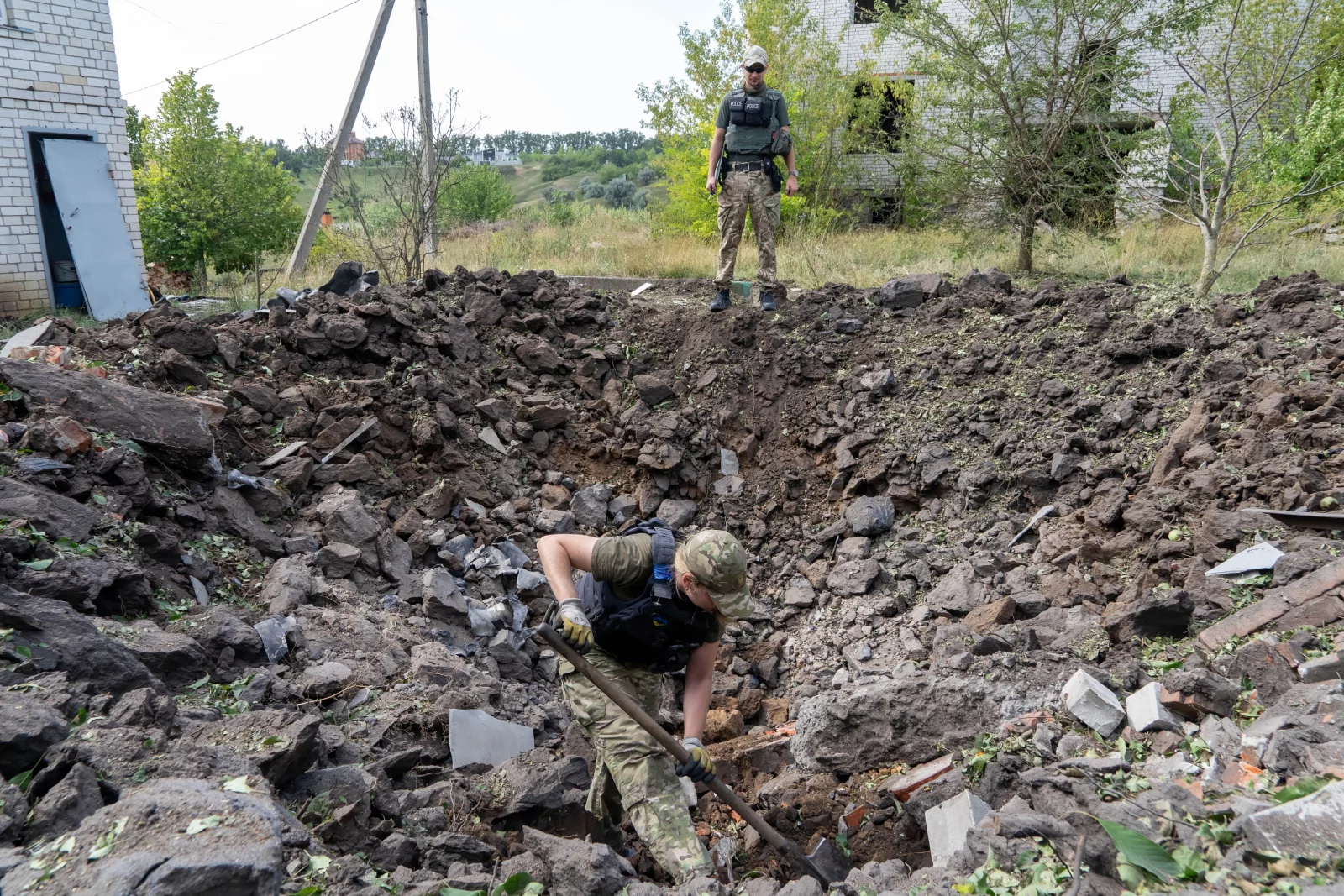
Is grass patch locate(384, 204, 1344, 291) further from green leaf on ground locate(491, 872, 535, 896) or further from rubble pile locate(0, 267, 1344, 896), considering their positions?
green leaf on ground locate(491, 872, 535, 896)

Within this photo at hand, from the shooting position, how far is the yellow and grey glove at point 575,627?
318 cm

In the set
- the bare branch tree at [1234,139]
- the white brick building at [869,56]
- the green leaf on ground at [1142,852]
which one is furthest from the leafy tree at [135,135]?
the green leaf on ground at [1142,852]

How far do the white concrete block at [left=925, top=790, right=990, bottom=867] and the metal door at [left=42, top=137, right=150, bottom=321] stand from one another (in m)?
11.2

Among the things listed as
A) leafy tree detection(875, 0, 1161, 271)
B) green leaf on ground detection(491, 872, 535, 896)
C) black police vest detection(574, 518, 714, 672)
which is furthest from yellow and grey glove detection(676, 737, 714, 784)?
leafy tree detection(875, 0, 1161, 271)

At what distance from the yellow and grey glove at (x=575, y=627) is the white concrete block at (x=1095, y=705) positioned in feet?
6.32

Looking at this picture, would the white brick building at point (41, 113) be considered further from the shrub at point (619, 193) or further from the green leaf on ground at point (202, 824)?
the shrub at point (619, 193)

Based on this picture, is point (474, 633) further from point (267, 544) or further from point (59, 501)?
point (59, 501)

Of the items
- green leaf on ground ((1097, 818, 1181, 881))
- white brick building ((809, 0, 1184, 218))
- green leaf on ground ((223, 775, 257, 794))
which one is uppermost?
white brick building ((809, 0, 1184, 218))

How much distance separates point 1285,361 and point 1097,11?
6.19 metres

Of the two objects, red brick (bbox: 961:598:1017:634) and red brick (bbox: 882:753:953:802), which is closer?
red brick (bbox: 882:753:953:802)

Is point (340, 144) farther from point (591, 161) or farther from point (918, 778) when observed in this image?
point (591, 161)

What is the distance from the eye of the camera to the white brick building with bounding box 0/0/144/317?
9.91 metres

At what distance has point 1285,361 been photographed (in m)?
5.31

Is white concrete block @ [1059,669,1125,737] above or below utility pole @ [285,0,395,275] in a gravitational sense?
below
